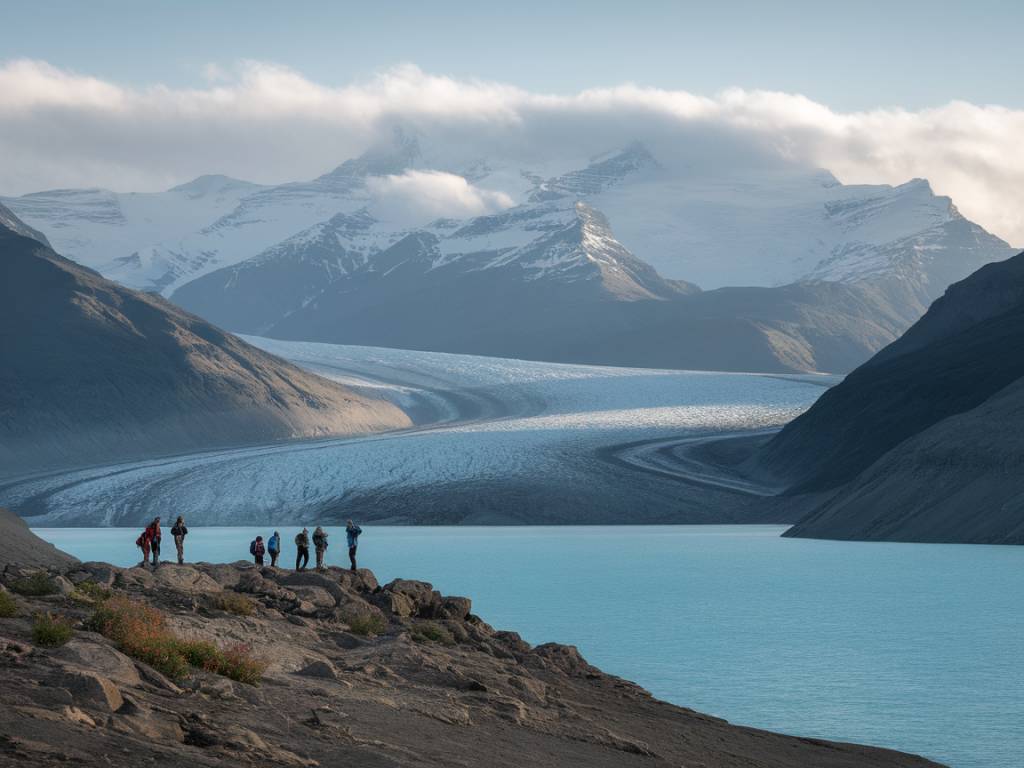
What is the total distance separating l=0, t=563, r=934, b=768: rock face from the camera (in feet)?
41.1

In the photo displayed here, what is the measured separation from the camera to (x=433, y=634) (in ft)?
74.2

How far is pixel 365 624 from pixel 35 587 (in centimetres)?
441

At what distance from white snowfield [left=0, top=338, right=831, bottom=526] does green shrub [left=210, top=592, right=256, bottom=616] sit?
64.0m

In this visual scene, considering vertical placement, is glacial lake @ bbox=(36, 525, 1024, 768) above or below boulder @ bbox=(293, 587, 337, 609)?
above

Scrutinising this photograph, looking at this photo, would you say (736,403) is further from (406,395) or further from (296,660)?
(296,660)

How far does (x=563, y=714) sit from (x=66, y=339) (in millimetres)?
118981

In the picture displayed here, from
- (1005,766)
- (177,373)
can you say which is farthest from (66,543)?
(177,373)

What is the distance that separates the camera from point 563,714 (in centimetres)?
1809

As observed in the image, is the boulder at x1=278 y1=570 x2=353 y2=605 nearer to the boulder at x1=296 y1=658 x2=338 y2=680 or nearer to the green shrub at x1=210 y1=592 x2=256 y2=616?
the green shrub at x1=210 y1=592 x2=256 y2=616

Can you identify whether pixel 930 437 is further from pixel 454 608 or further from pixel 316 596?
pixel 316 596

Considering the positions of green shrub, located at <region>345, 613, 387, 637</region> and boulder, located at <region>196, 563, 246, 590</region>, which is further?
boulder, located at <region>196, 563, 246, 590</region>

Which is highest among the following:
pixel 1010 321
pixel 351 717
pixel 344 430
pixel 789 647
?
pixel 1010 321

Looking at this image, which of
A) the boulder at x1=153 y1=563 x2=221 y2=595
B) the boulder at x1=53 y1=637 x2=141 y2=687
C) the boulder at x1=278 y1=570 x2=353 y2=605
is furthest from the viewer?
the boulder at x1=278 y1=570 x2=353 y2=605

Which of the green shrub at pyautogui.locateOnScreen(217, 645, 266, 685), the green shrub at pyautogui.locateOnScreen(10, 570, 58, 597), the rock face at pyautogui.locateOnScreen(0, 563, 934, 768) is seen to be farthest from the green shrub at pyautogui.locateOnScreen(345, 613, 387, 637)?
the green shrub at pyautogui.locateOnScreen(217, 645, 266, 685)
